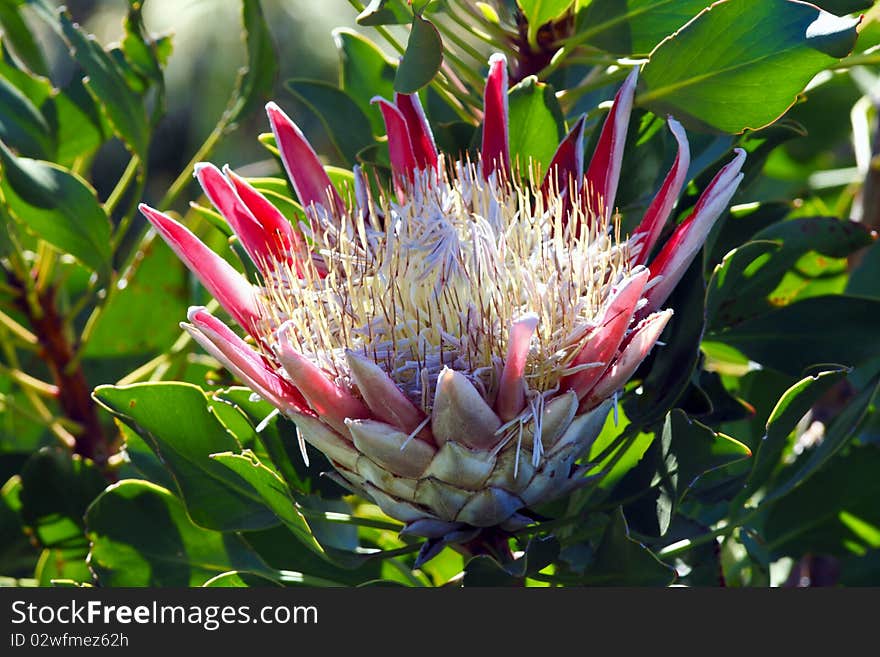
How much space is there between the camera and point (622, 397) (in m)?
1.11

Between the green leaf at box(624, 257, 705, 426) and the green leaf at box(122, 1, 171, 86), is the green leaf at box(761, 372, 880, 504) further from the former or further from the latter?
the green leaf at box(122, 1, 171, 86)

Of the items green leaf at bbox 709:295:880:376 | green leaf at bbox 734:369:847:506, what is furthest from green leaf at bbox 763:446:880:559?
green leaf at bbox 734:369:847:506

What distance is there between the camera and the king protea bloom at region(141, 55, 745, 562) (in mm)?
864

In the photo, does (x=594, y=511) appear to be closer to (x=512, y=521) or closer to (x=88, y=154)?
(x=512, y=521)

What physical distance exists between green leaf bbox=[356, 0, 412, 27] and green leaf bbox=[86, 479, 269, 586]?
0.60m

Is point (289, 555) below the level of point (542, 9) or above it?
below

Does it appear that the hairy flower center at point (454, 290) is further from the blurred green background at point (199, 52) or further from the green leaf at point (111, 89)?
the blurred green background at point (199, 52)

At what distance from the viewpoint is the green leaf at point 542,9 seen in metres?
1.10

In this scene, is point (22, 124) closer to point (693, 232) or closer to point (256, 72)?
point (256, 72)

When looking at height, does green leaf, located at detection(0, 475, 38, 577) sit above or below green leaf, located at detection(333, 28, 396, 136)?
below

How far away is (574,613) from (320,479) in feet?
1.04

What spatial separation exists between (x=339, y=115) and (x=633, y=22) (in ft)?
1.29

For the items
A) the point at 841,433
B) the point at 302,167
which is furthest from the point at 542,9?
the point at 841,433

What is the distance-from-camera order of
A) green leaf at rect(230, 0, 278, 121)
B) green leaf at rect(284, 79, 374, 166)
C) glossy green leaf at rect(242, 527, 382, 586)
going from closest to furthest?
glossy green leaf at rect(242, 527, 382, 586) < green leaf at rect(284, 79, 374, 166) < green leaf at rect(230, 0, 278, 121)
